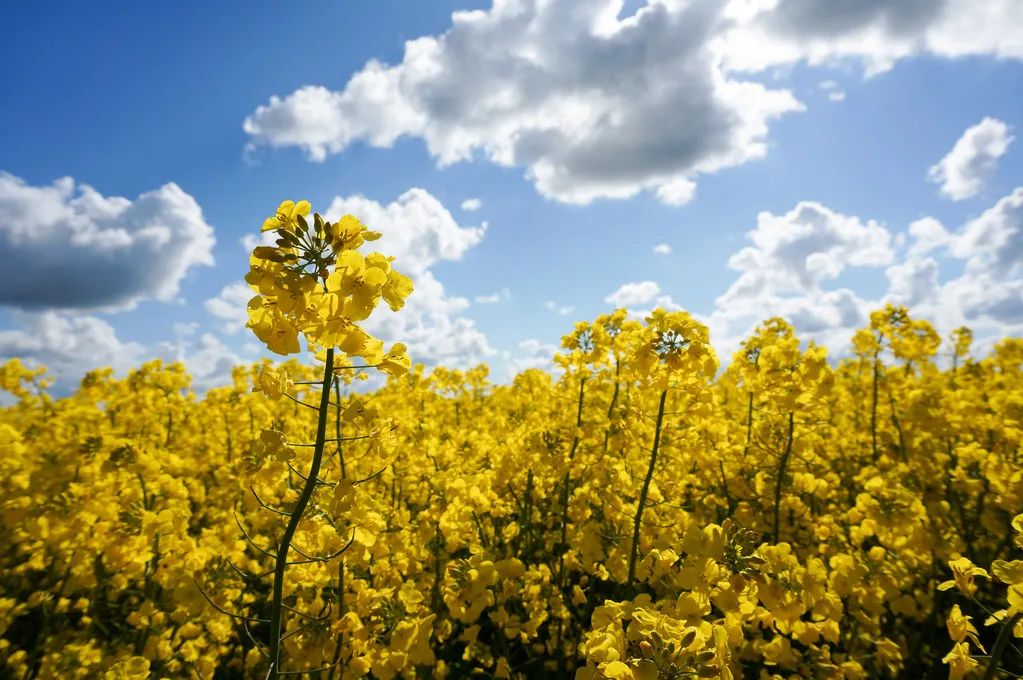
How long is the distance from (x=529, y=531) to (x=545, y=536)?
281mm

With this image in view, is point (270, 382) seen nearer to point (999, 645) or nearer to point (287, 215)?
point (287, 215)

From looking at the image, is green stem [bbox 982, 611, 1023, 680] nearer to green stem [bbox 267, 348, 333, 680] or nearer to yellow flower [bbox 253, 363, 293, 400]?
green stem [bbox 267, 348, 333, 680]

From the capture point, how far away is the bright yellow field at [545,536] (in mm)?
1878

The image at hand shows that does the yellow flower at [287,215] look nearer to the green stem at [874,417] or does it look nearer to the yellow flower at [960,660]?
the yellow flower at [960,660]

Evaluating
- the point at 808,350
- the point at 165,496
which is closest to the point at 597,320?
the point at 808,350

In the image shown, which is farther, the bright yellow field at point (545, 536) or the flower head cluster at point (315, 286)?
the bright yellow field at point (545, 536)

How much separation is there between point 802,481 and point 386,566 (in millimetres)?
3380

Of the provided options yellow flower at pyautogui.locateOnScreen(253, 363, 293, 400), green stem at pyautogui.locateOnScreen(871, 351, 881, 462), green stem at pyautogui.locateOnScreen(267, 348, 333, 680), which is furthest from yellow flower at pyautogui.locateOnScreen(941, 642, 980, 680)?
green stem at pyautogui.locateOnScreen(871, 351, 881, 462)

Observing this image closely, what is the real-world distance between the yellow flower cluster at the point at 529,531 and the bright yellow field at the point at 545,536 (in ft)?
0.07

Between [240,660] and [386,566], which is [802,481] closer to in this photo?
[386,566]

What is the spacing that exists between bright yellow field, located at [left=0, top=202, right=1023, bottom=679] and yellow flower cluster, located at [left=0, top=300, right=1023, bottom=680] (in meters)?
0.02

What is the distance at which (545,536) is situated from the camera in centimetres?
429

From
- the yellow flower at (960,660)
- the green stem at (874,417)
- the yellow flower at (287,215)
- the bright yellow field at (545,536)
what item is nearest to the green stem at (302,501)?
the bright yellow field at (545,536)

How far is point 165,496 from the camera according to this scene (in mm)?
3688
